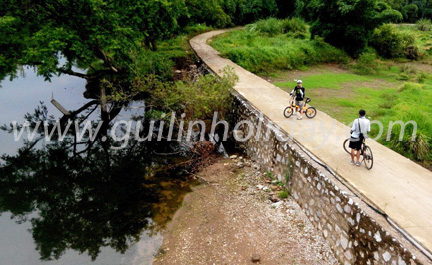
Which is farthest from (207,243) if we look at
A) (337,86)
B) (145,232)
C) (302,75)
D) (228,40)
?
(228,40)

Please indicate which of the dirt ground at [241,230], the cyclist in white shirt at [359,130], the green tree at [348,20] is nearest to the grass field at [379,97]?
the green tree at [348,20]

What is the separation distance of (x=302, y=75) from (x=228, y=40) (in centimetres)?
974

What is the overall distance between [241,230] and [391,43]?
79.0ft

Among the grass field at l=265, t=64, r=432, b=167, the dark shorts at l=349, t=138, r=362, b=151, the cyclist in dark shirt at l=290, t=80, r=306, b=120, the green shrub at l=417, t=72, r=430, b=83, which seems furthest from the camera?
the green shrub at l=417, t=72, r=430, b=83

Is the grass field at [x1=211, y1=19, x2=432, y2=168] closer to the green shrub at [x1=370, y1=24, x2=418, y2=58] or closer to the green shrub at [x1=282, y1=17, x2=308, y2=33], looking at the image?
the green shrub at [x1=282, y1=17, x2=308, y2=33]

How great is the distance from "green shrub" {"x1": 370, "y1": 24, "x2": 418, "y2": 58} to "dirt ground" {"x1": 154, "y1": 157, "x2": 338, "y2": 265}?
2105cm

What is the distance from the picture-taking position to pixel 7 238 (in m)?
8.66

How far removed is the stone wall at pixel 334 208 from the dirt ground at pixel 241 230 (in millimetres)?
451

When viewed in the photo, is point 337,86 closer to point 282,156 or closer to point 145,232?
point 282,156

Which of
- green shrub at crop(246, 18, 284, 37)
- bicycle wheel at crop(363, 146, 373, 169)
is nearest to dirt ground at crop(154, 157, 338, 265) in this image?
bicycle wheel at crop(363, 146, 373, 169)

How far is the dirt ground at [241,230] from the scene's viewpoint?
746 centimetres

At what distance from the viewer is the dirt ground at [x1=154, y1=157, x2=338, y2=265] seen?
24.5ft

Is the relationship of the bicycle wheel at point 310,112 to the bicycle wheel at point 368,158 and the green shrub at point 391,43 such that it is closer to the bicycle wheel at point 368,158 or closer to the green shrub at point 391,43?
the bicycle wheel at point 368,158

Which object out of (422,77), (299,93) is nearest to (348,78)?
(422,77)
